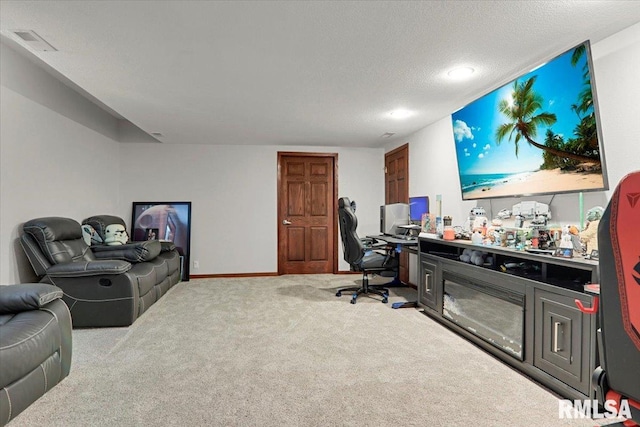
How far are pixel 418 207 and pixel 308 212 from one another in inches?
80.9

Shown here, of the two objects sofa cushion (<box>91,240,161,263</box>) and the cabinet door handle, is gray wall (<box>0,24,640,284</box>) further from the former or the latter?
the cabinet door handle

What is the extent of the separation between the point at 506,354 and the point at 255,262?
13.8ft

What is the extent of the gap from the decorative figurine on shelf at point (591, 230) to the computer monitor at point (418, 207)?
235cm

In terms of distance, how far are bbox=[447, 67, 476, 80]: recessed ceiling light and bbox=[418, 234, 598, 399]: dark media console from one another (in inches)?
57.4

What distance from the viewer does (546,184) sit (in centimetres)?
248

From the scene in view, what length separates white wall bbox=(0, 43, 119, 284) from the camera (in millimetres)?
3037

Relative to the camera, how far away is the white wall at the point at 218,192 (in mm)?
5594

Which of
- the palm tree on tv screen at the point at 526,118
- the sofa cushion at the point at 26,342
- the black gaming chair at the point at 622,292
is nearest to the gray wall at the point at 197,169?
the palm tree on tv screen at the point at 526,118

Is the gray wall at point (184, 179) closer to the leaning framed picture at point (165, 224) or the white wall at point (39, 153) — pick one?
the white wall at point (39, 153)

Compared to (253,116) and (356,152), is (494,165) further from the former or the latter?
(356,152)

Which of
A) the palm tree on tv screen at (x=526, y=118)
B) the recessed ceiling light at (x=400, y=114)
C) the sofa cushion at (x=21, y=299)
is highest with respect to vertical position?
the recessed ceiling light at (x=400, y=114)

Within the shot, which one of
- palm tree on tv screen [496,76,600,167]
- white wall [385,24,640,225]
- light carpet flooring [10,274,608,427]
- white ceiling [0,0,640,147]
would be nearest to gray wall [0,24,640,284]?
white wall [385,24,640,225]

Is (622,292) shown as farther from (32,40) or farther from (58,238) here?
(58,238)

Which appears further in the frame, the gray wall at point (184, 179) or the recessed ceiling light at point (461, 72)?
the gray wall at point (184, 179)
